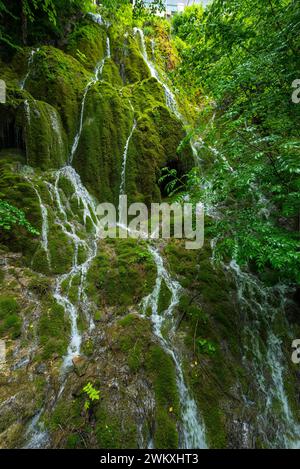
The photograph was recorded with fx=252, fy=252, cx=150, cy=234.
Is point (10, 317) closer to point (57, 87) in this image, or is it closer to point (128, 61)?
point (57, 87)

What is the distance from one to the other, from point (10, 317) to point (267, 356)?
14.9 ft

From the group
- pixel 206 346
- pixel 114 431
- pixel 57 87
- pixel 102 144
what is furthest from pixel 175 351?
Result: pixel 57 87

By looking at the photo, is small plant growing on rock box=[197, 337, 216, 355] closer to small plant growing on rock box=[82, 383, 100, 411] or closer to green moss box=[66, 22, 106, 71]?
small plant growing on rock box=[82, 383, 100, 411]

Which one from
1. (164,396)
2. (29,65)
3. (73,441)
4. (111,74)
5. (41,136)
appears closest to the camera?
(73,441)

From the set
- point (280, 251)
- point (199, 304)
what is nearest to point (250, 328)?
point (199, 304)

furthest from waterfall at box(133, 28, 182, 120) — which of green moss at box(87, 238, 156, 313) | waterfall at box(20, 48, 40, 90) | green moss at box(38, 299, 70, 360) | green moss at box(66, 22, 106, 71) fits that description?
green moss at box(38, 299, 70, 360)

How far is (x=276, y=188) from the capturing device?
3.56 m

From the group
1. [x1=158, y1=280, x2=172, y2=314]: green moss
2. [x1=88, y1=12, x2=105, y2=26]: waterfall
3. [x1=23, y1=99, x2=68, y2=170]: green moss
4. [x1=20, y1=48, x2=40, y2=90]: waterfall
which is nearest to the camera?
[x1=158, y1=280, x2=172, y2=314]: green moss

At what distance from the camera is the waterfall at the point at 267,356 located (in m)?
3.66

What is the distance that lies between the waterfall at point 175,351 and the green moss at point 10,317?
7.21ft

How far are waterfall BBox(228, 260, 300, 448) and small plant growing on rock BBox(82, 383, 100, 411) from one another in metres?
2.25

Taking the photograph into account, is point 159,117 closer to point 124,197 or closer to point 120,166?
point 120,166

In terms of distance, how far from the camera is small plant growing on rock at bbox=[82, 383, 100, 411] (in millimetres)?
3339

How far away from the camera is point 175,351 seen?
4129mm
